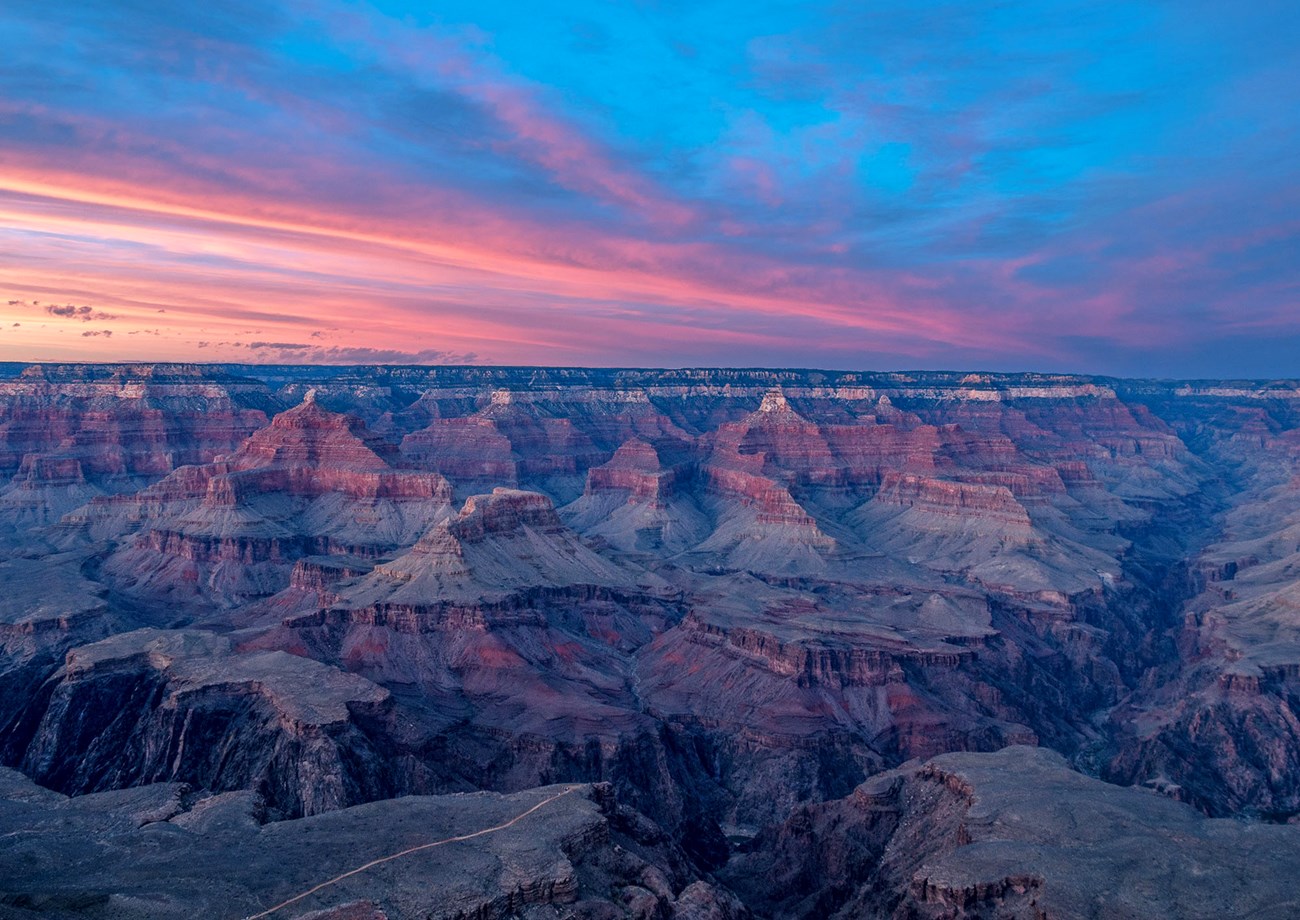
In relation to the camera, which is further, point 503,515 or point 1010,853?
point 503,515

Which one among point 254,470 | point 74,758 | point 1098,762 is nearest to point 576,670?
point 74,758

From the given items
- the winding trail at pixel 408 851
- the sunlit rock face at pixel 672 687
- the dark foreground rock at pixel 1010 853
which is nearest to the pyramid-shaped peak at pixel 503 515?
the sunlit rock face at pixel 672 687

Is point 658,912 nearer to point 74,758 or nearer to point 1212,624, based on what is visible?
point 74,758

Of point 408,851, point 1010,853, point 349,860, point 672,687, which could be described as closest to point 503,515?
point 672,687

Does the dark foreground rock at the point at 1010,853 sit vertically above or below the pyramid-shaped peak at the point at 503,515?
below

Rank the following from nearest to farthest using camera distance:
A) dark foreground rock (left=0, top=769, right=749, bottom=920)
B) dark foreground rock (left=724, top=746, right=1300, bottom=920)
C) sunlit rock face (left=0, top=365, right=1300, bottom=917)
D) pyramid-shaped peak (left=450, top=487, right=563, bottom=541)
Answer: dark foreground rock (left=0, top=769, right=749, bottom=920)
dark foreground rock (left=724, top=746, right=1300, bottom=920)
sunlit rock face (left=0, top=365, right=1300, bottom=917)
pyramid-shaped peak (left=450, top=487, right=563, bottom=541)

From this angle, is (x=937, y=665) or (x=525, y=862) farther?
(x=937, y=665)

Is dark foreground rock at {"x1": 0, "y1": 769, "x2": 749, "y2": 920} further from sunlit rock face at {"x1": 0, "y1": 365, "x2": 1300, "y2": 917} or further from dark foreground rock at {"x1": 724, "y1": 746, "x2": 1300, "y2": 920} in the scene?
dark foreground rock at {"x1": 724, "y1": 746, "x2": 1300, "y2": 920}

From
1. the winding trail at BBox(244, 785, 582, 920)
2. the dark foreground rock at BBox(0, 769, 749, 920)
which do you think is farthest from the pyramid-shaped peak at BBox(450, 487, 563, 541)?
the winding trail at BBox(244, 785, 582, 920)

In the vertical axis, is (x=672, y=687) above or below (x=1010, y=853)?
below

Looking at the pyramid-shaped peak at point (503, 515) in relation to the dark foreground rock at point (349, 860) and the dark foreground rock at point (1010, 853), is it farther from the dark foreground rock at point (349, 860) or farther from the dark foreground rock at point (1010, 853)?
the dark foreground rock at point (349, 860)

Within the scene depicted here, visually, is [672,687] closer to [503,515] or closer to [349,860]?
[503,515]
